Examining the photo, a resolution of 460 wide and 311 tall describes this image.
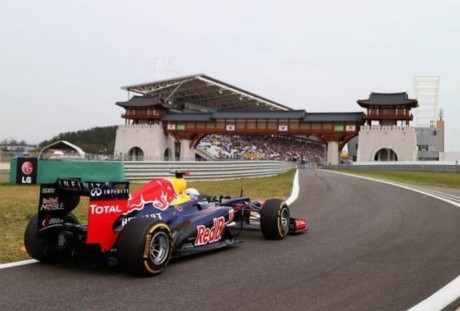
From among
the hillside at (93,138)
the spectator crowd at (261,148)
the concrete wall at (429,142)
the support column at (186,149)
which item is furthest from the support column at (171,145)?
the concrete wall at (429,142)

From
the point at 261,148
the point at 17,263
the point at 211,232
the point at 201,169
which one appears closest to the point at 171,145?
the point at 261,148

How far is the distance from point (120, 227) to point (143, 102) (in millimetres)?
80455

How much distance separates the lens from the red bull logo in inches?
241

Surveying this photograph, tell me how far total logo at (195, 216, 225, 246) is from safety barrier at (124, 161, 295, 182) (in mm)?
9281

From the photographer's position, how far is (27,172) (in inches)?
764

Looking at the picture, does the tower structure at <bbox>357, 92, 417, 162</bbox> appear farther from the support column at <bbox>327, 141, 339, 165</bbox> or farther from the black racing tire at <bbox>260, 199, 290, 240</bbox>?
the black racing tire at <bbox>260, 199, 290, 240</bbox>

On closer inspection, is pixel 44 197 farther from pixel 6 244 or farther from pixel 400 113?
pixel 400 113

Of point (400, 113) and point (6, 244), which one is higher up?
point (400, 113)

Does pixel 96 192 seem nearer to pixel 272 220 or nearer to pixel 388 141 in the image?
pixel 272 220

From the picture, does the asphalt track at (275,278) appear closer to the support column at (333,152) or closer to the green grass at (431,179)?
the green grass at (431,179)

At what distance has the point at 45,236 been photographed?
5609 mm

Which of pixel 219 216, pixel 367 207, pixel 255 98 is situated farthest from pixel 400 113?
pixel 219 216

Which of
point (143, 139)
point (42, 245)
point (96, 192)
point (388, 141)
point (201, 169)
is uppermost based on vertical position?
point (388, 141)

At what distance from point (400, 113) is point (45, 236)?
7509 centimetres
